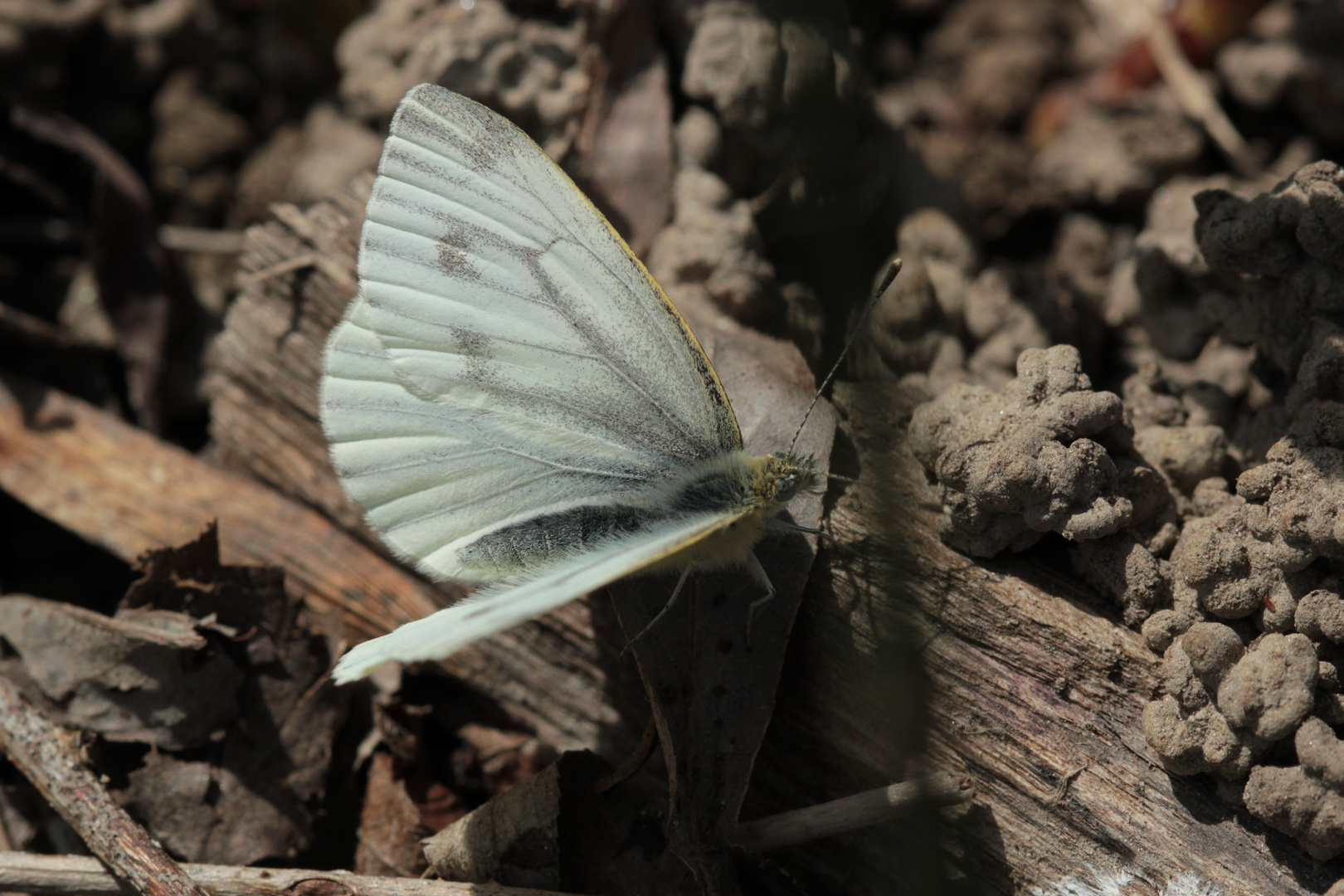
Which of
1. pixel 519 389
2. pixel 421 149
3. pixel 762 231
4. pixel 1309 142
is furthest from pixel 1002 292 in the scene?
pixel 421 149

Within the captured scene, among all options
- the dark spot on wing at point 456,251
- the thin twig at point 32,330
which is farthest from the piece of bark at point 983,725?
the thin twig at point 32,330

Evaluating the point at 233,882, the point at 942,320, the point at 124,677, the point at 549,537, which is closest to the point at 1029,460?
the point at 942,320

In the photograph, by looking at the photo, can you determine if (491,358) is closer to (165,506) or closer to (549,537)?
(549,537)

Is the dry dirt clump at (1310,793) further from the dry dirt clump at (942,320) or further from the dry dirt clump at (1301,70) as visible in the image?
the dry dirt clump at (1301,70)

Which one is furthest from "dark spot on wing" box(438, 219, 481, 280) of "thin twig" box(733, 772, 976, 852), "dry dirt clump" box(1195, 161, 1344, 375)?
"dry dirt clump" box(1195, 161, 1344, 375)

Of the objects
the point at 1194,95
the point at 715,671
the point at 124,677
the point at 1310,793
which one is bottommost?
the point at 124,677

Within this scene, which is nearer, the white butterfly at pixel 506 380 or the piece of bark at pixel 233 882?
the piece of bark at pixel 233 882

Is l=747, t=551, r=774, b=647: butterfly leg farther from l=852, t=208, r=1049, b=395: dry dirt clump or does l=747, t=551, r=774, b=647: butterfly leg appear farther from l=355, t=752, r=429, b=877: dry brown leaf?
l=355, t=752, r=429, b=877: dry brown leaf
